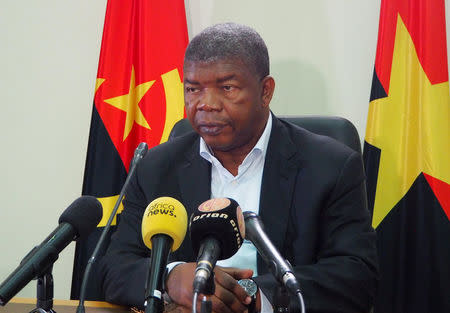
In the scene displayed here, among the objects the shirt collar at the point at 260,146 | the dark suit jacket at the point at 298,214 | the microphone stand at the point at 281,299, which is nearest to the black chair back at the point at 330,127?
the dark suit jacket at the point at 298,214

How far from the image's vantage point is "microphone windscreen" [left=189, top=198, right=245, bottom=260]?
107 cm

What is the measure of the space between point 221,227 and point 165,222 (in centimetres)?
13

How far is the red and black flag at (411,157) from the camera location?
2.66m

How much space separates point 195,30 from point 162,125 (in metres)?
0.69

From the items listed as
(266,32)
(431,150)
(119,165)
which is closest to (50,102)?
(119,165)

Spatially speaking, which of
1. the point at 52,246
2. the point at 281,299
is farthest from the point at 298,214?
the point at 52,246

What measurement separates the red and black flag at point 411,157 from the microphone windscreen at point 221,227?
1.80 meters

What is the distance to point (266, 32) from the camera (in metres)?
3.23

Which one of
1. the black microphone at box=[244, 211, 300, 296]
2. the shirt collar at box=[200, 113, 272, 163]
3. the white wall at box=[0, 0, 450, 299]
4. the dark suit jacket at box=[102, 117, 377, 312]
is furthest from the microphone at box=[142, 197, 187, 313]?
the white wall at box=[0, 0, 450, 299]

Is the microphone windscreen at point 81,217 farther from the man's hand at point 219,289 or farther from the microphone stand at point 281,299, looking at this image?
the microphone stand at point 281,299

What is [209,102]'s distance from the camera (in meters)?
1.98

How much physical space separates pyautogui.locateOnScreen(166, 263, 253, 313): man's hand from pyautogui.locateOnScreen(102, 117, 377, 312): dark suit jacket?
0.14 meters

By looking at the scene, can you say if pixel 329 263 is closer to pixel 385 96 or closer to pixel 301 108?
pixel 385 96

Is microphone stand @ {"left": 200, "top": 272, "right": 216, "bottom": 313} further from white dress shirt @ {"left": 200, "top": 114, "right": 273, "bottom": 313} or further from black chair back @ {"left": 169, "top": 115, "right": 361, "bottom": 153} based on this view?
black chair back @ {"left": 169, "top": 115, "right": 361, "bottom": 153}
